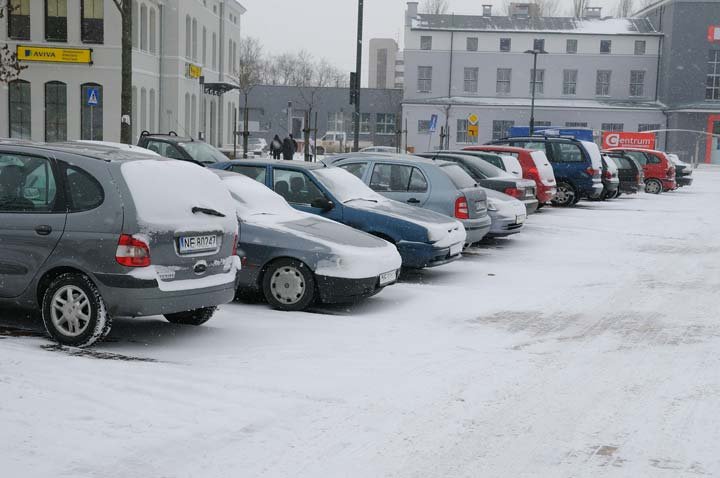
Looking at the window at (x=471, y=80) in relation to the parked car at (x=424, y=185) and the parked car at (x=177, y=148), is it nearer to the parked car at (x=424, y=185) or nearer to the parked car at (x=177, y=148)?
the parked car at (x=177, y=148)

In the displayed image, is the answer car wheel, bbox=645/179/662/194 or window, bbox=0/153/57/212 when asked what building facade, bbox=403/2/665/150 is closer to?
car wheel, bbox=645/179/662/194

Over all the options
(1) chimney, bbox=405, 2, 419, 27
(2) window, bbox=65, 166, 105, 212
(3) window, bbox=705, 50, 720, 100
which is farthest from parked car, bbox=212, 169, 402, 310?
(3) window, bbox=705, 50, 720, 100

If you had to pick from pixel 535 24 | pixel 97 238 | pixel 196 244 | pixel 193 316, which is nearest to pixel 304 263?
pixel 193 316

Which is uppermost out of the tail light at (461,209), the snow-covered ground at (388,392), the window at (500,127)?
the window at (500,127)

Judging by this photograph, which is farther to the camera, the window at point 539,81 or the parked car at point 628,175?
the window at point 539,81

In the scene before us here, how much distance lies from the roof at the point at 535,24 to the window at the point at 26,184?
216ft

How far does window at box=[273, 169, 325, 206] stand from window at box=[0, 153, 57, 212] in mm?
4114

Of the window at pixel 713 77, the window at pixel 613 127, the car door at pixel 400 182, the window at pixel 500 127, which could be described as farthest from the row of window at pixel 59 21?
the window at pixel 713 77

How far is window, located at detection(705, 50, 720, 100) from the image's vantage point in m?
69.5

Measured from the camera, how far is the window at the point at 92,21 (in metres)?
35.3

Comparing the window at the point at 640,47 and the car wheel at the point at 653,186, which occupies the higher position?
the window at the point at 640,47

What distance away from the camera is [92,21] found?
35.3m

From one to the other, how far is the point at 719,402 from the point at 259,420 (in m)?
3.30

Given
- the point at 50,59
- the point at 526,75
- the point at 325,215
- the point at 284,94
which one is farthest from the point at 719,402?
the point at 284,94
